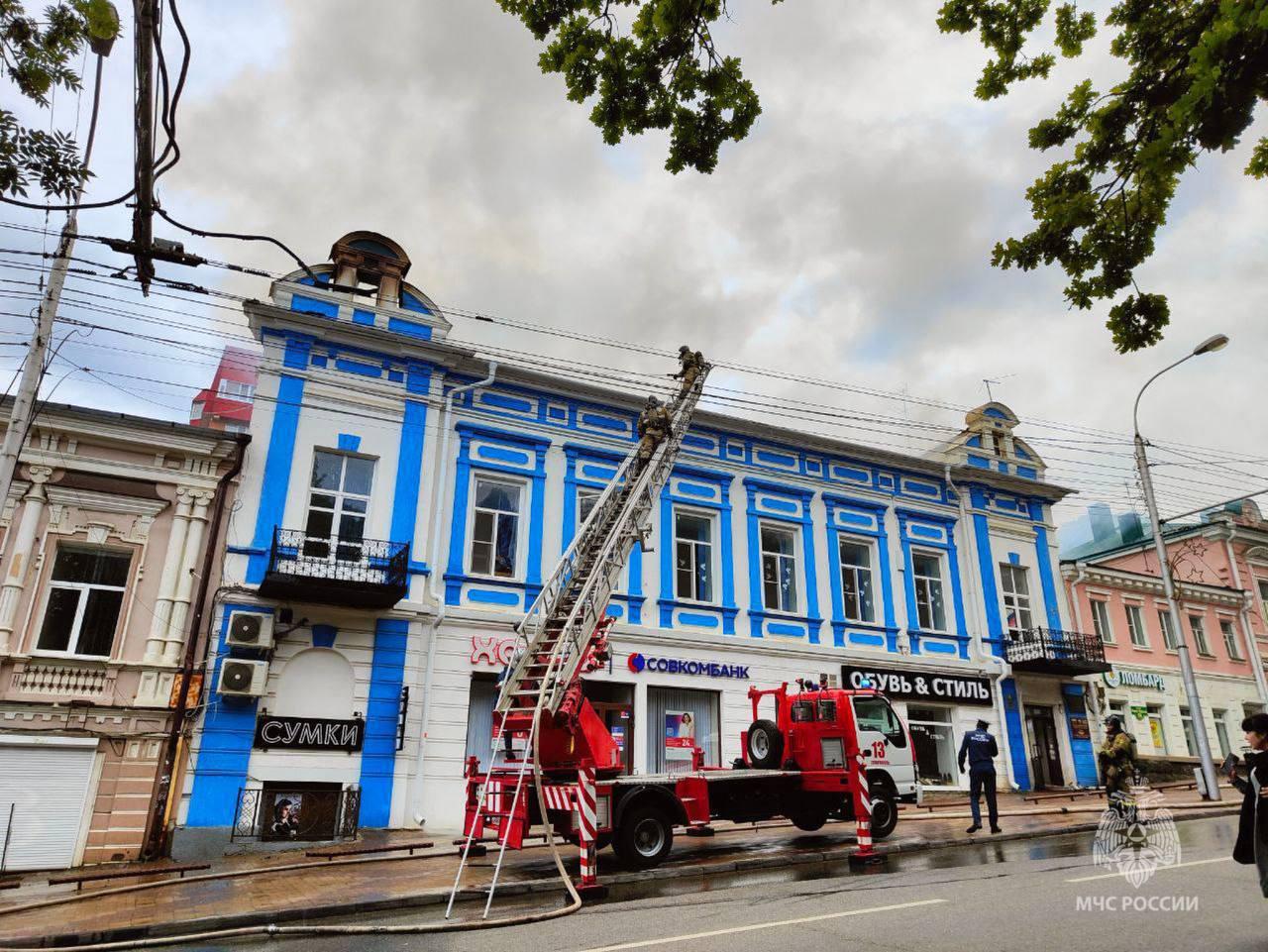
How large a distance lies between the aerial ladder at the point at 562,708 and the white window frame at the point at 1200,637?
26743 mm

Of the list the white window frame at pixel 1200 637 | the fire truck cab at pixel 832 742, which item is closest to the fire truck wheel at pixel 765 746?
the fire truck cab at pixel 832 742

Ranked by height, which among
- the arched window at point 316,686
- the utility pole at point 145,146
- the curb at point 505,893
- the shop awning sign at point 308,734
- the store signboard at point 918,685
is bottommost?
the curb at point 505,893

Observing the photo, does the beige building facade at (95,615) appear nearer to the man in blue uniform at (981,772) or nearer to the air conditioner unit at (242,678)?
the air conditioner unit at (242,678)

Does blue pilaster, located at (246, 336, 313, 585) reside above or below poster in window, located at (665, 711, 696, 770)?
above

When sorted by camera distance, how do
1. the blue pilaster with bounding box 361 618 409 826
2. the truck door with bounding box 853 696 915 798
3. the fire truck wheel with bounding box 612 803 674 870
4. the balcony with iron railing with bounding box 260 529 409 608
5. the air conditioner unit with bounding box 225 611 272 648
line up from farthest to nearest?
1. the blue pilaster with bounding box 361 618 409 826
2. the balcony with iron railing with bounding box 260 529 409 608
3. the air conditioner unit with bounding box 225 611 272 648
4. the truck door with bounding box 853 696 915 798
5. the fire truck wheel with bounding box 612 803 674 870

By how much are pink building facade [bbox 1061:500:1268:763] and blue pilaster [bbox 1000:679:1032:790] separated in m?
3.32

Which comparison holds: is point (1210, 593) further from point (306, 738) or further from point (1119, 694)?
point (306, 738)

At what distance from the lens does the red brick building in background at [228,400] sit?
23.0 metres

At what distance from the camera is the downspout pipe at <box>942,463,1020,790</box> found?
22469 mm

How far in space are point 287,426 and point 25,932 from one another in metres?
10.4

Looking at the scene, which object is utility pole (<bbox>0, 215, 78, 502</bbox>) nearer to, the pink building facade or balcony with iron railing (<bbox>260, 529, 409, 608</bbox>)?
balcony with iron railing (<bbox>260, 529, 409, 608</bbox>)

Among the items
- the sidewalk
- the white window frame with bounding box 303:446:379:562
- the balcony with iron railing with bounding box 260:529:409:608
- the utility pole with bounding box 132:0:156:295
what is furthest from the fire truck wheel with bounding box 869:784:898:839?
the utility pole with bounding box 132:0:156:295

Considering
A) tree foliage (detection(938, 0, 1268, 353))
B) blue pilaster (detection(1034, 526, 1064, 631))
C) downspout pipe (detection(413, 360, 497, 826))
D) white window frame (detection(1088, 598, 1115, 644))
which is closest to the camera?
tree foliage (detection(938, 0, 1268, 353))

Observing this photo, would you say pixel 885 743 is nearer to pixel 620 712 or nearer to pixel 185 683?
pixel 620 712
